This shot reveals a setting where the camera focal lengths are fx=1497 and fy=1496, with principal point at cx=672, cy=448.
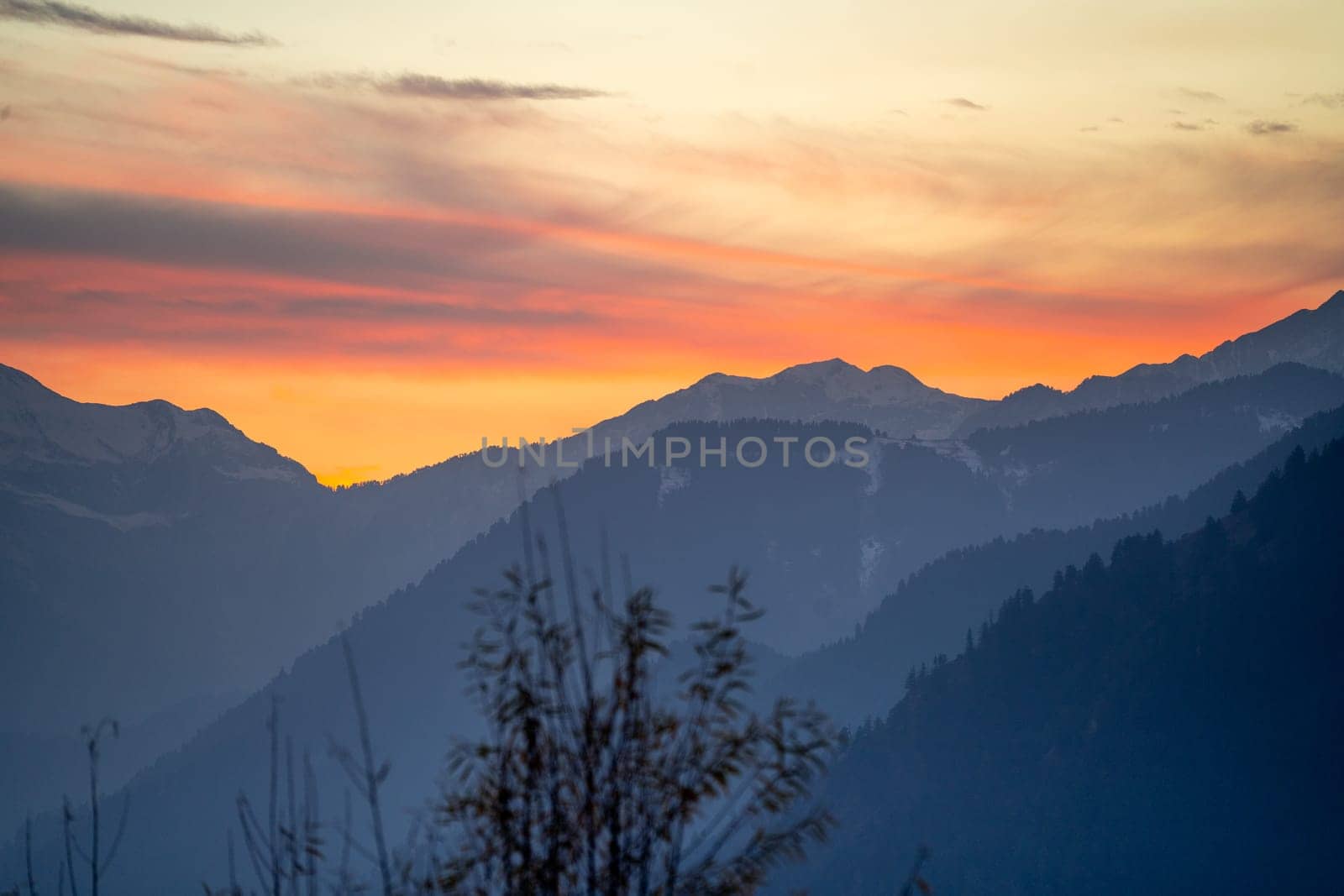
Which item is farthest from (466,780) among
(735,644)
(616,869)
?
(735,644)

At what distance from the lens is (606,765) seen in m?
16.7

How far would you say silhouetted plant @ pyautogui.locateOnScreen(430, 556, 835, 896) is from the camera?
16.6 metres

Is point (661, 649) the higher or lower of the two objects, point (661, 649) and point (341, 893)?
the higher

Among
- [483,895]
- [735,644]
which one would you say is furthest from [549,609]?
[483,895]

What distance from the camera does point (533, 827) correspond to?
681 inches

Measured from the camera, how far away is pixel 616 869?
16.8m

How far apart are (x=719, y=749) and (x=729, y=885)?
5.08 ft

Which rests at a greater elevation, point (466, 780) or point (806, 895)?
point (466, 780)

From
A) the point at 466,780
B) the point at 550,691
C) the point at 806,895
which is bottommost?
the point at 806,895

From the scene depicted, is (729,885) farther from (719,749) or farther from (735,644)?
(735,644)

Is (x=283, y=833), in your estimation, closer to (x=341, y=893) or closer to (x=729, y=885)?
(x=341, y=893)

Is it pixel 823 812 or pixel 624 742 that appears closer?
pixel 624 742

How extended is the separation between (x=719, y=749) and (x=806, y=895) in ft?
6.29

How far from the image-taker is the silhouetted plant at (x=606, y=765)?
654 inches
